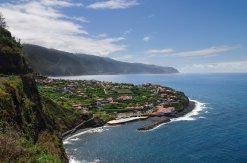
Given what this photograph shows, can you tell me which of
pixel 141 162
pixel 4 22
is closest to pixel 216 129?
pixel 141 162

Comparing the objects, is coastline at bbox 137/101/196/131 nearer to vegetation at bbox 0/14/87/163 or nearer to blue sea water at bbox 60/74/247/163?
blue sea water at bbox 60/74/247/163

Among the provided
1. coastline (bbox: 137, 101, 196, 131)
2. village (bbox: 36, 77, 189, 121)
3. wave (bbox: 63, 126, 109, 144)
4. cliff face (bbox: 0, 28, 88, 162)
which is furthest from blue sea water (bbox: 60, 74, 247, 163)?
village (bbox: 36, 77, 189, 121)

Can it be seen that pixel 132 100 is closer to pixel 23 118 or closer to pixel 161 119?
pixel 161 119

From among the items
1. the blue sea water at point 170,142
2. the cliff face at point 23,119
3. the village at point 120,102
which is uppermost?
the cliff face at point 23,119

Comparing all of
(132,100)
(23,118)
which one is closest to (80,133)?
(23,118)

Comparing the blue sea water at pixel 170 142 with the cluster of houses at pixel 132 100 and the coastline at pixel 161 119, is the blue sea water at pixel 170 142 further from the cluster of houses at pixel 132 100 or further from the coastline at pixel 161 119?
the cluster of houses at pixel 132 100

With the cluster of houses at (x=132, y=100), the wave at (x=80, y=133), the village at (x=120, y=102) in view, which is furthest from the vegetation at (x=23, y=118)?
the cluster of houses at (x=132, y=100)

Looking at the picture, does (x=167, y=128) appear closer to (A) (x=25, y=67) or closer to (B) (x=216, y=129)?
(B) (x=216, y=129)

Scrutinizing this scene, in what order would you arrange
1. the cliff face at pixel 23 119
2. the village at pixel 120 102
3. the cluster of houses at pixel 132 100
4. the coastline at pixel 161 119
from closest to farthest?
1. the cliff face at pixel 23 119
2. the coastline at pixel 161 119
3. the village at pixel 120 102
4. the cluster of houses at pixel 132 100
